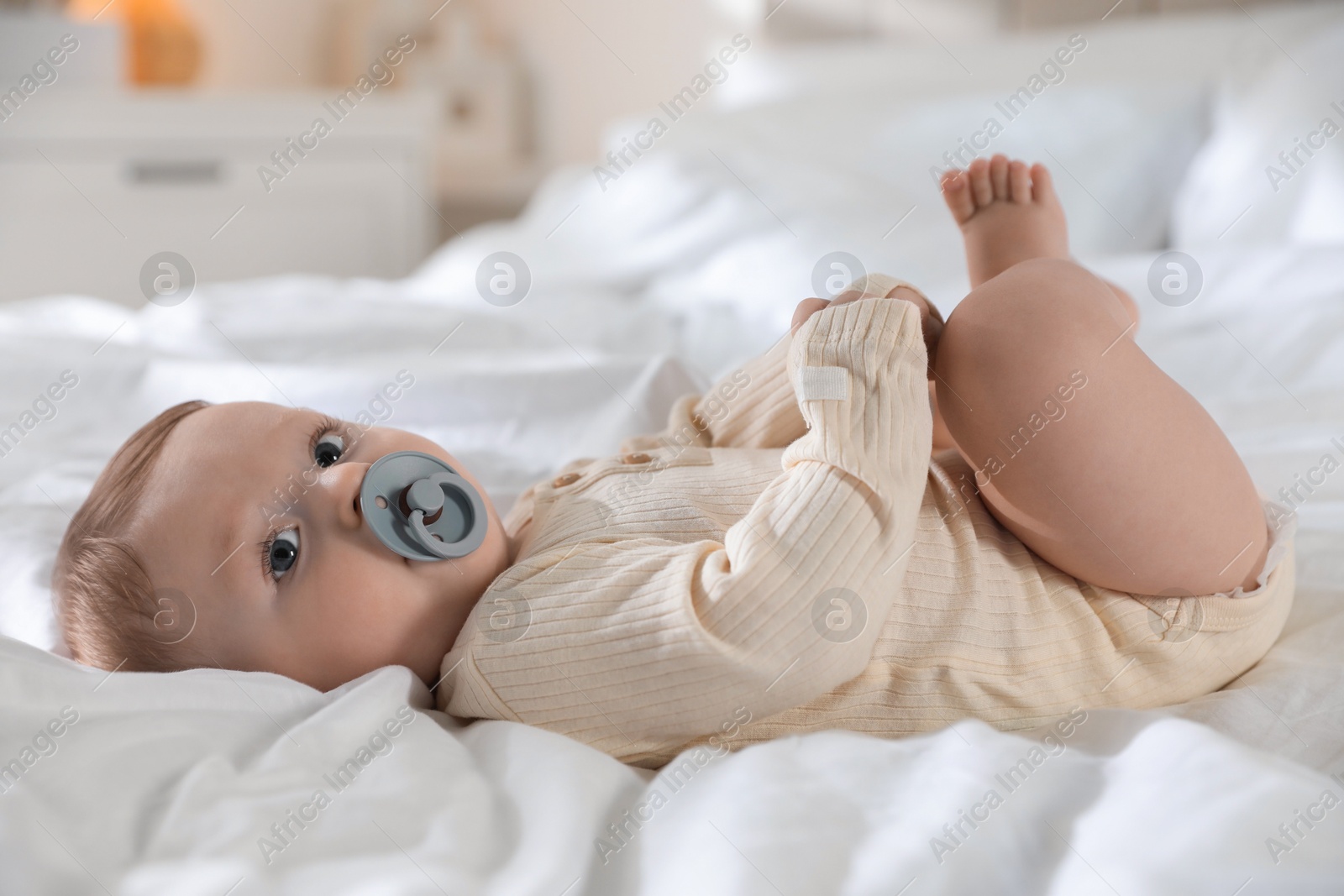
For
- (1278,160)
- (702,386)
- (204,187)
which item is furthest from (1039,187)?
(204,187)

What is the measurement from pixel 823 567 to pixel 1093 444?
18 centimetres

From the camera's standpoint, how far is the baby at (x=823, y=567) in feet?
2.01

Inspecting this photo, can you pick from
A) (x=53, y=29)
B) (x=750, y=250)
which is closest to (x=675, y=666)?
(x=750, y=250)

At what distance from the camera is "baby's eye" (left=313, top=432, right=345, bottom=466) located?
0.72m

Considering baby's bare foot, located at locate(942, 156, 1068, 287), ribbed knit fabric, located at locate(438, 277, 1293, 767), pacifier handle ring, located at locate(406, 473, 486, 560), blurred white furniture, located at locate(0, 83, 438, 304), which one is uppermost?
blurred white furniture, located at locate(0, 83, 438, 304)

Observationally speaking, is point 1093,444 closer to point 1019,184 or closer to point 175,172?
point 1019,184

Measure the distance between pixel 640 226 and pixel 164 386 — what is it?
0.73m

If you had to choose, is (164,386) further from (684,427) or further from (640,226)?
(640,226)

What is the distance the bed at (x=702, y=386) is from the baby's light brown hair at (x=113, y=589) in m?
0.05

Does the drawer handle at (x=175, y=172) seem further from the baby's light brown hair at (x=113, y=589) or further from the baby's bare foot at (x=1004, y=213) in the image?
the baby's bare foot at (x=1004, y=213)

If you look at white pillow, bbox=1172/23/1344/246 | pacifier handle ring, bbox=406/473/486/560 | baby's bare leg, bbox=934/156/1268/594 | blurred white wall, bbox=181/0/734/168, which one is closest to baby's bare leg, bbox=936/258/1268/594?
baby's bare leg, bbox=934/156/1268/594

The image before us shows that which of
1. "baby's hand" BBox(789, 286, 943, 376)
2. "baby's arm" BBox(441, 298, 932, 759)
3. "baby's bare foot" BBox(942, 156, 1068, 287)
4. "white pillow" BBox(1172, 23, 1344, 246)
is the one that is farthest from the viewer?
"white pillow" BBox(1172, 23, 1344, 246)

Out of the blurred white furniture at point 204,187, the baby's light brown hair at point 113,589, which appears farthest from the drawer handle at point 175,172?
the baby's light brown hair at point 113,589

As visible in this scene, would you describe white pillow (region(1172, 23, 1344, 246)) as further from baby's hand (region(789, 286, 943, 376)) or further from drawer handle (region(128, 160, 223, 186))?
drawer handle (region(128, 160, 223, 186))
